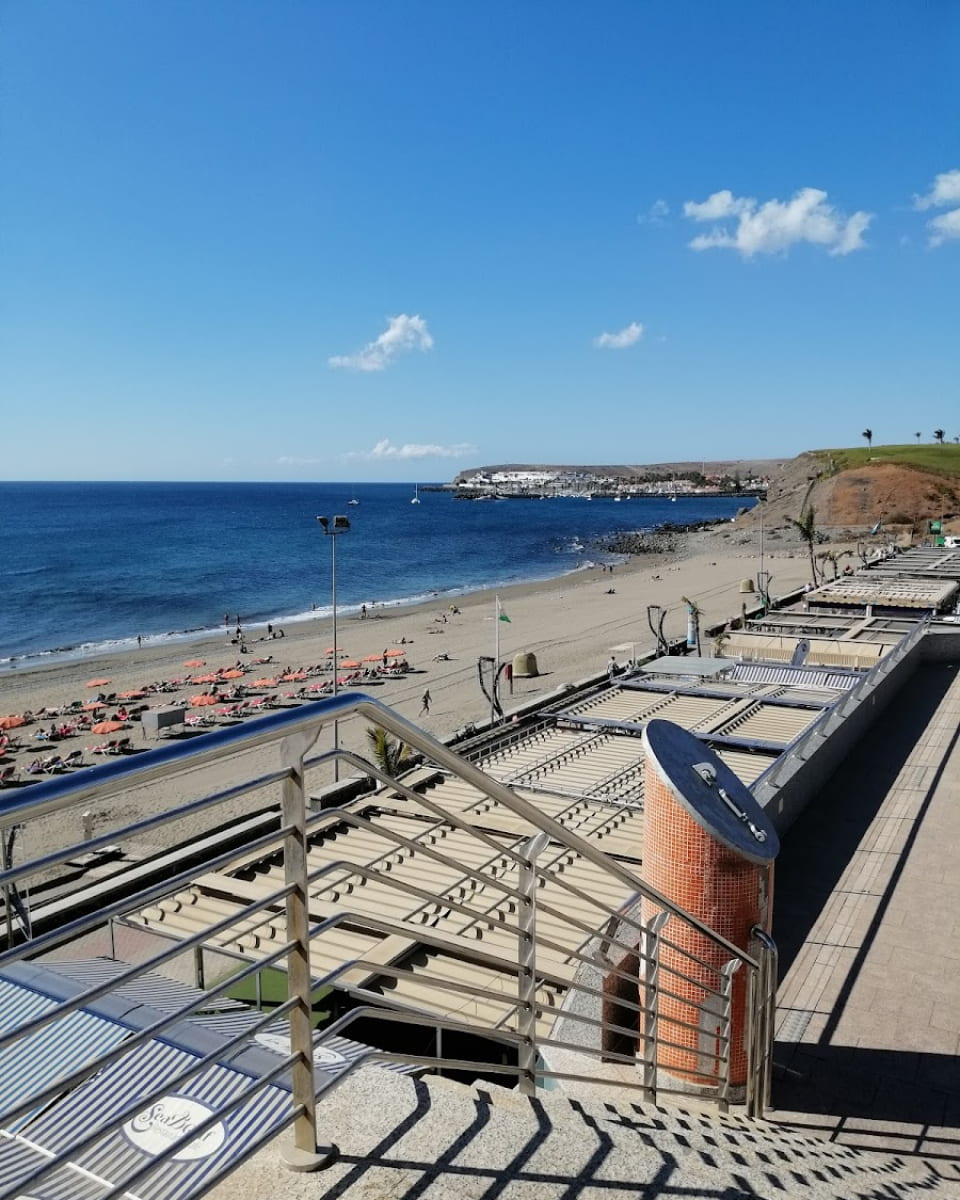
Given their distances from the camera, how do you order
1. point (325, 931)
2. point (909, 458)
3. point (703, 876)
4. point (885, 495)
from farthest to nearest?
point (909, 458) < point (885, 495) < point (703, 876) < point (325, 931)

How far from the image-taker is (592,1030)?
5910 millimetres

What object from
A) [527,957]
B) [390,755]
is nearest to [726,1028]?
[527,957]

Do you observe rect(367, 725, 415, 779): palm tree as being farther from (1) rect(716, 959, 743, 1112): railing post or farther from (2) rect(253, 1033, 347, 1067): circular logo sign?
(2) rect(253, 1033, 347, 1067): circular logo sign

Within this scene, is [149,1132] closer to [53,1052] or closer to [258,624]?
[53,1052]

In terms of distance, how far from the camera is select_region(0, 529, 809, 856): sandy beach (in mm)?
21281

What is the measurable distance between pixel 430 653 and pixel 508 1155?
35.3m

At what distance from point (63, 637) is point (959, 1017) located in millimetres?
47340

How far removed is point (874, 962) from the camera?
7.14 meters

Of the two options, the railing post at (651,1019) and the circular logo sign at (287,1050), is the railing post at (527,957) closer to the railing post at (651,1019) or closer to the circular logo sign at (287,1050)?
the circular logo sign at (287,1050)

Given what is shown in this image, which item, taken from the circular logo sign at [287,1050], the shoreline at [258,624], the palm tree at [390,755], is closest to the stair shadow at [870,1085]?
the circular logo sign at [287,1050]

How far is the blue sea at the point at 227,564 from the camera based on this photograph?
2035 inches

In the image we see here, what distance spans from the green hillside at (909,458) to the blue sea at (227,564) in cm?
2745

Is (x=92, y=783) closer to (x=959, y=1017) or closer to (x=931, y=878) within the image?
(x=959, y=1017)

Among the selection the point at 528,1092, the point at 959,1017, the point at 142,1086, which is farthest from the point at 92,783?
the point at 959,1017
